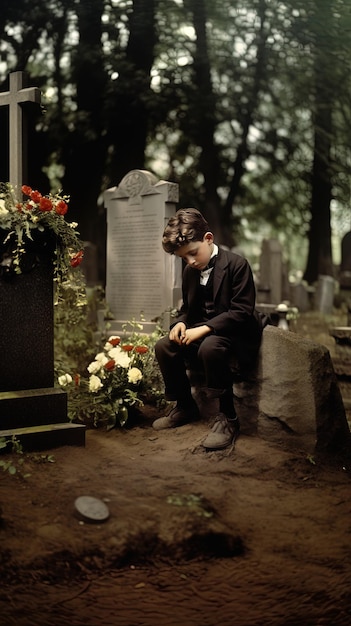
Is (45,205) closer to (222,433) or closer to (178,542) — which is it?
(222,433)

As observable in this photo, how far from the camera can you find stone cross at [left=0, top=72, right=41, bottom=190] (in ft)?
17.6

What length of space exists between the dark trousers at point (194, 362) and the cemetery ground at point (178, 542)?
513mm

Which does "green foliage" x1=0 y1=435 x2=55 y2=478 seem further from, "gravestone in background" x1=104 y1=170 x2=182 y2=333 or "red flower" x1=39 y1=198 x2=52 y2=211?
"gravestone in background" x1=104 y1=170 x2=182 y2=333

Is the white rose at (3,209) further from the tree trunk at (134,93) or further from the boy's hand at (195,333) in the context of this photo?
the tree trunk at (134,93)

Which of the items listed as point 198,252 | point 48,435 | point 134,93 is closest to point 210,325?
point 198,252

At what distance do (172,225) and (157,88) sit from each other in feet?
36.0

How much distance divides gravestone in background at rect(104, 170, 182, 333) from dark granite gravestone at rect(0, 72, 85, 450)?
252cm

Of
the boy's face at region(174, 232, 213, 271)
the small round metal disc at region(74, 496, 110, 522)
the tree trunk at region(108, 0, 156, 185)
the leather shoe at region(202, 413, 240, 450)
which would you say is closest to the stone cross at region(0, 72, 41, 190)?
the boy's face at region(174, 232, 213, 271)

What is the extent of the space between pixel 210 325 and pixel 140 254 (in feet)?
10.2

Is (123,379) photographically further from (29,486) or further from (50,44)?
(50,44)

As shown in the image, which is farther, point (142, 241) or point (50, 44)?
point (50, 44)

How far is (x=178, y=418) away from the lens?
4.80 meters

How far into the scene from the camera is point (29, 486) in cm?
362

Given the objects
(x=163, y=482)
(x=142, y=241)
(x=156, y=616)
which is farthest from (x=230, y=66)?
(x=156, y=616)
